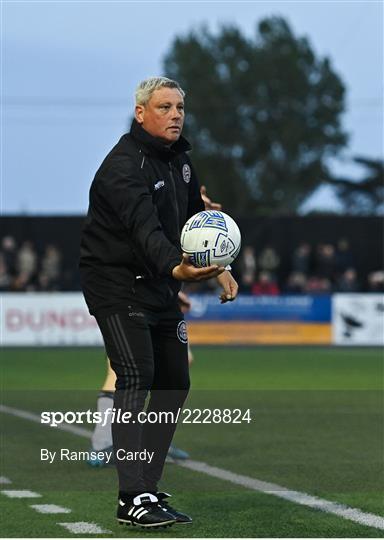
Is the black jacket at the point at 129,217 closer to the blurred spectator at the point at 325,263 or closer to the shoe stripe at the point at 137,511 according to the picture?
the shoe stripe at the point at 137,511

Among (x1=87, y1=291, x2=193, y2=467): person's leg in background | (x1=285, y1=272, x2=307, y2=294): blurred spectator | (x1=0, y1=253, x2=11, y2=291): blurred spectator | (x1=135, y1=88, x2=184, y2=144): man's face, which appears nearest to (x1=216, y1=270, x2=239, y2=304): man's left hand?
(x1=135, y1=88, x2=184, y2=144): man's face

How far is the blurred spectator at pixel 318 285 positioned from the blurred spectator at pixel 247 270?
3.98 ft

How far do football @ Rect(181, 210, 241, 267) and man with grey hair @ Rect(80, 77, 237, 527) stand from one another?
0.59ft

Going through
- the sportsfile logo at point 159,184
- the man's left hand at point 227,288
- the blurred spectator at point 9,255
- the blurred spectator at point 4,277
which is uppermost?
the sportsfile logo at point 159,184

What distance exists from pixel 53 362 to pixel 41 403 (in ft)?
26.4

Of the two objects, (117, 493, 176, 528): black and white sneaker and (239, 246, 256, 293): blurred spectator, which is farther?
(239, 246, 256, 293): blurred spectator

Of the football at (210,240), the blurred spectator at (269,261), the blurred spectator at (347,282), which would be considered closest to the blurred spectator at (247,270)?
the blurred spectator at (269,261)

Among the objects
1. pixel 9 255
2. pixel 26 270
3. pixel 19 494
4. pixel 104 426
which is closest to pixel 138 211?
pixel 19 494

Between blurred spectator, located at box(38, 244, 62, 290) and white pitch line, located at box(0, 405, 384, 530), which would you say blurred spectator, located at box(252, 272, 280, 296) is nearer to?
blurred spectator, located at box(38, 244, 62, 290)

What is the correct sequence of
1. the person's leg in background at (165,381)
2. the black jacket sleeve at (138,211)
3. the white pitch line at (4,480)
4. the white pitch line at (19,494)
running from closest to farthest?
the black jacket sleeve at (138,211) < the person's leg in background at (165,381) < the white pitch line at (19,494) < the white pitch line at (4,480)

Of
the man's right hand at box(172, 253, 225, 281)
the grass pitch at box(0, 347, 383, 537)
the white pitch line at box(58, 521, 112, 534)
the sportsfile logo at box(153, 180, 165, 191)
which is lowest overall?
the grass pitch at box(0, 347, 383, 537)

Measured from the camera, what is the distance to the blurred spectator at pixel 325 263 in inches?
1216

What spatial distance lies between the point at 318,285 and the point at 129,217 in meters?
23.4

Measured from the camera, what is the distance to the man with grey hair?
7492 millimetres
